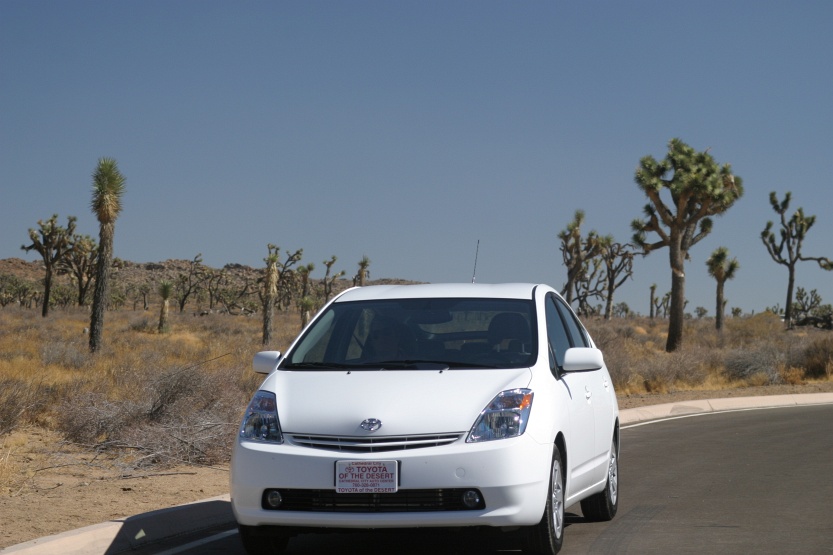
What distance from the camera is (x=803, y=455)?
13953 mm

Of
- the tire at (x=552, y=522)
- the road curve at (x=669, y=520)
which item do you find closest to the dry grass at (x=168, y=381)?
the road curve at (x=669, y=520)

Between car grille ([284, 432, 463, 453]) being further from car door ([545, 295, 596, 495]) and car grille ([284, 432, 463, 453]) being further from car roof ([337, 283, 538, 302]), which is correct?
car roof ([337, 283, 538, 302])

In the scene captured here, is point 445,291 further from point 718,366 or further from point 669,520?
point 718,366

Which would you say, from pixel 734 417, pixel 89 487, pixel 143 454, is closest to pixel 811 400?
pixel 734 417

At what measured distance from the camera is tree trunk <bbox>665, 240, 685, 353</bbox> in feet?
130

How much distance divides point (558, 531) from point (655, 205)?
33764mm

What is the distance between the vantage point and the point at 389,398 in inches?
262

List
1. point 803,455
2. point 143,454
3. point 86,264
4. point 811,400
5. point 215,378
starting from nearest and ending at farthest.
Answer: point 143,454 → point 803,455 → point 215,378 → point 811,400 → point 86,264

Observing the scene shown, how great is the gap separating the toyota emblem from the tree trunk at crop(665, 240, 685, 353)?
110 ft

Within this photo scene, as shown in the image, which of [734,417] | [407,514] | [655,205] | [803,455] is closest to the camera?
[407,514]

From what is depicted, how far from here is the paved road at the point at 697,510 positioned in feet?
25.1

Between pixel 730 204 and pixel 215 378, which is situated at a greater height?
pixel 730 204

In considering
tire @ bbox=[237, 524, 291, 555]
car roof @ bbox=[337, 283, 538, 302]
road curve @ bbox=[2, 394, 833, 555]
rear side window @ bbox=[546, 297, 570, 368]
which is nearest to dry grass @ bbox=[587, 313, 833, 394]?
road curve @ bbox=[2, 394, 833, 555]

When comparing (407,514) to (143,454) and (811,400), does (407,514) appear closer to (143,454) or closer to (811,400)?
(143,454)
